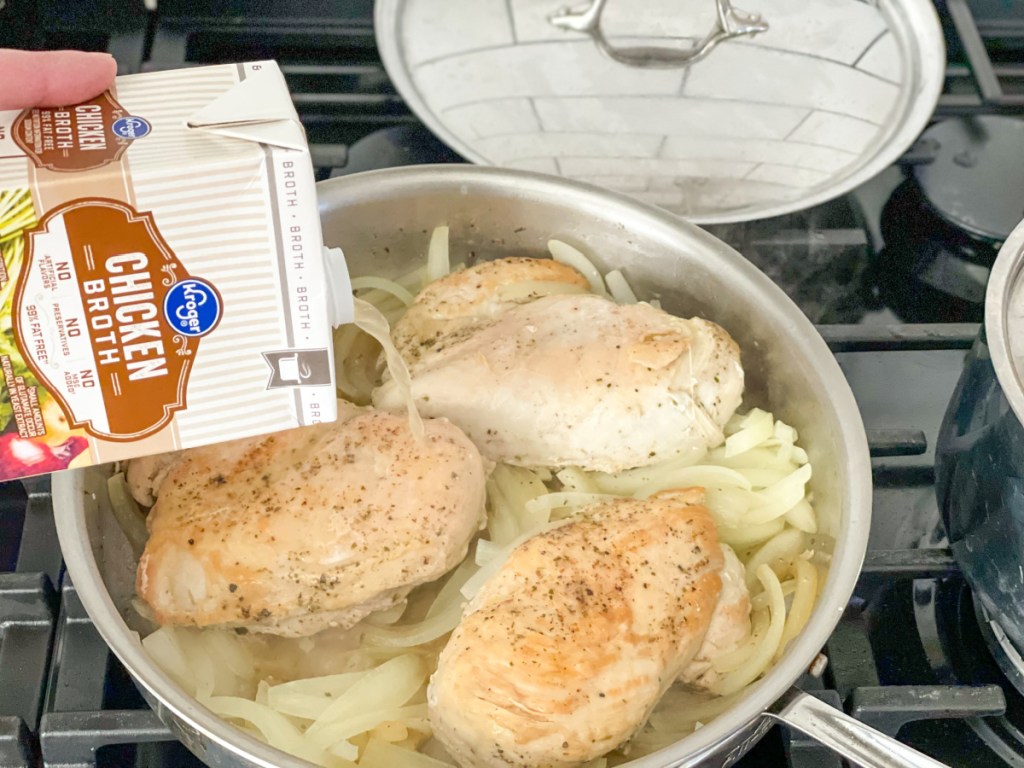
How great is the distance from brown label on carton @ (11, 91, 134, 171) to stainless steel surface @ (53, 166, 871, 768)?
0.44m

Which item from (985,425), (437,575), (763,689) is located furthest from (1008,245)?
(437,575)

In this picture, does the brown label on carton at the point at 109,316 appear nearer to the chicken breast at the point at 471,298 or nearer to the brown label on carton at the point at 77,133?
the brown label on carton at the point at 77,133

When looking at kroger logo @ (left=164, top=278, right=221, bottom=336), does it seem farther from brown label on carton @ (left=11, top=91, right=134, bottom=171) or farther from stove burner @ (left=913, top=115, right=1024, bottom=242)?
stove burner @ (left=913, top=115, right=1024, bottom=242)

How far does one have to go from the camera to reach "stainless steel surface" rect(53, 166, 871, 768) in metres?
1.11

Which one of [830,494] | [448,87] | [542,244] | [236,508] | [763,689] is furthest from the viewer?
[448,87]

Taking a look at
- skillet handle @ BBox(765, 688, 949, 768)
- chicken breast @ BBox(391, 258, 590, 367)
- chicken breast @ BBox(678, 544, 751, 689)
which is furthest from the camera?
chicken breast @ BBox(391, 258, 590, 367)

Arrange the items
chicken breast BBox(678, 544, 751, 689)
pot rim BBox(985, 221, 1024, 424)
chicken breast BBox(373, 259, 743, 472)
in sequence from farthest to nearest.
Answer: chicken breast BBox(373, 259, 743, 472), chicken breast BBox(678, 544, 751, 689), pot rim BBox(985, 221, 1024, 424)

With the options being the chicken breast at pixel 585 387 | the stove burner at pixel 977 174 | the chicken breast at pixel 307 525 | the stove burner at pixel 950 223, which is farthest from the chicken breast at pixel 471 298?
the stove burner at pixel 977 174

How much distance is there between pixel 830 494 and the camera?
139 centimetres

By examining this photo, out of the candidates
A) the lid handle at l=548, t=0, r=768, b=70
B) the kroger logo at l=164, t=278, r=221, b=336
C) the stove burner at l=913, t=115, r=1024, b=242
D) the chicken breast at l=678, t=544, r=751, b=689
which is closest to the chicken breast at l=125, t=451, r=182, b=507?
the kroger logo at l=164, t=278, r=221, b=336

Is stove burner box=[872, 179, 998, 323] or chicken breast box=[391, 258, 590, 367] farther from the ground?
chicken breast box=[391, 258, 590, 367]

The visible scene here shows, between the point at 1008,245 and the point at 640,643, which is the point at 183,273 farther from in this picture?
the point at 1008,245

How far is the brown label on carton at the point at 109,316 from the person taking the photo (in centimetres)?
93

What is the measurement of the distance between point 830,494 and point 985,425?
0.22 meters
